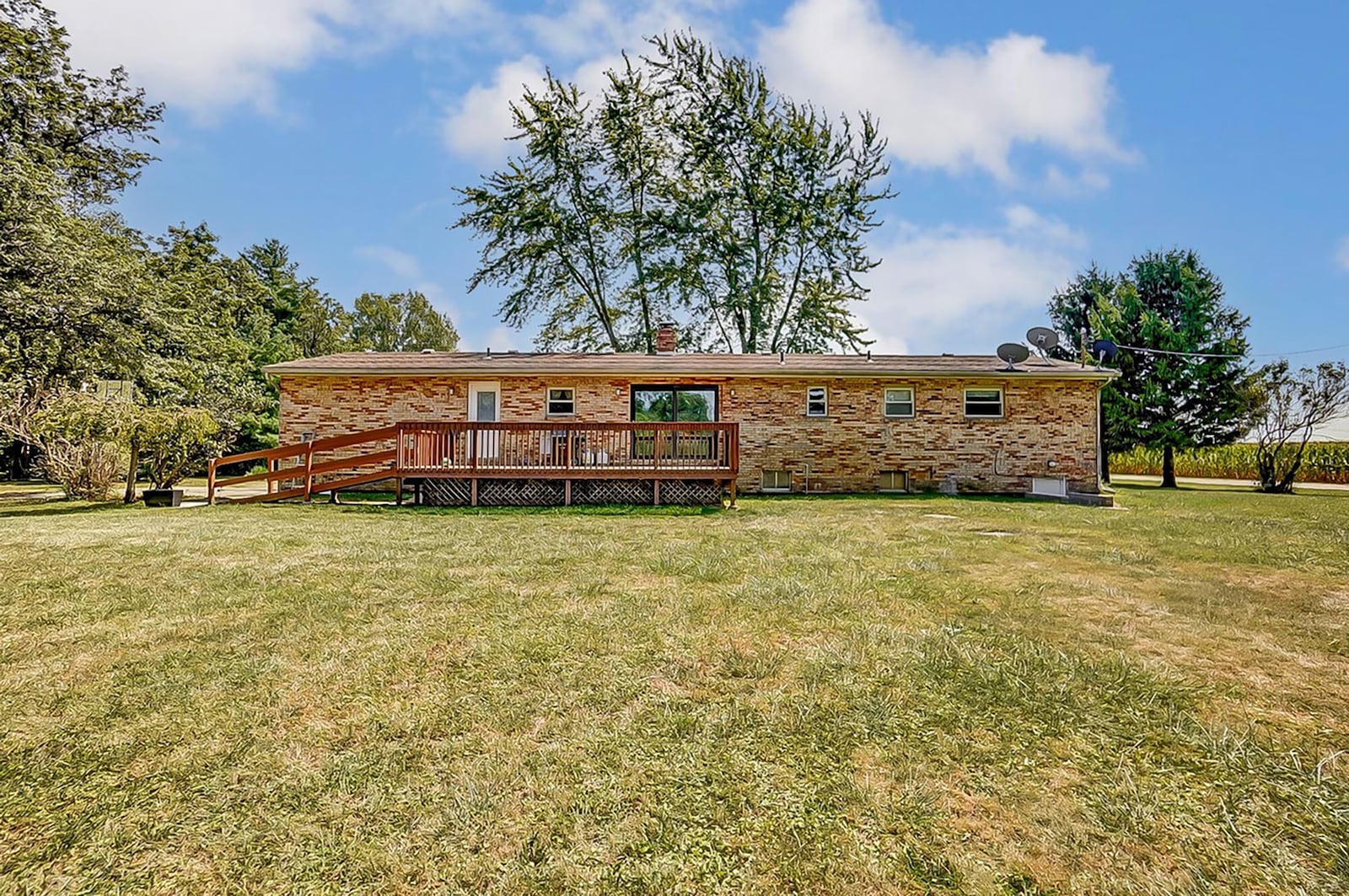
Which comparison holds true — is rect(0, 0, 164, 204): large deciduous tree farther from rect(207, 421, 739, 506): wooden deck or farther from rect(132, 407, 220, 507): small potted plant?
rect(207, 421, 739, 506): wooden deck

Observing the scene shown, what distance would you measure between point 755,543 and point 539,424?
19.8 ft

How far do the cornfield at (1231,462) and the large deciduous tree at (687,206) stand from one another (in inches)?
565

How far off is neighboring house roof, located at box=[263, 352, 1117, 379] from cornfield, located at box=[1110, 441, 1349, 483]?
1217 centimetres

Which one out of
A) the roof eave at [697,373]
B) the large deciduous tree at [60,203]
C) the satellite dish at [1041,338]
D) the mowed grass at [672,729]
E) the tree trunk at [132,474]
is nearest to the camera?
the mowed grass at [672,729]

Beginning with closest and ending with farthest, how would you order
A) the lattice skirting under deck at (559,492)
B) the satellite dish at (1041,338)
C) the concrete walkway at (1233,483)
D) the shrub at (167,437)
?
the shrub at (167,437), the lattice skirting under deck at (559,492), the satellite dish at (1041,338), the concrete walkway at (1233,483)

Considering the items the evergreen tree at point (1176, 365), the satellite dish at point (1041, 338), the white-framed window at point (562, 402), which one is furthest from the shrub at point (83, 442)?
the evergreen tree at point (1176, 365)

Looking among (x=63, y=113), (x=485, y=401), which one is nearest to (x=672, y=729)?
(x=485, y=401)

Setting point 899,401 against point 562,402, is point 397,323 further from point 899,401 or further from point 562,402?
point 899,401

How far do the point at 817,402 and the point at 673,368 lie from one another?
363cm

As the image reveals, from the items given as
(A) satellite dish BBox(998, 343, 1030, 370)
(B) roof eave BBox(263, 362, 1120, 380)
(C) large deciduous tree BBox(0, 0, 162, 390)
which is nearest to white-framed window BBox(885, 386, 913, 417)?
(B) roof eave BBox(263, 362, 1120, 380)

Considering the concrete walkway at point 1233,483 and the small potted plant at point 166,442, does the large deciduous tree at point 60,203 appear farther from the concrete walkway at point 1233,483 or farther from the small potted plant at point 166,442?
the concrete walkway at point 1233,483

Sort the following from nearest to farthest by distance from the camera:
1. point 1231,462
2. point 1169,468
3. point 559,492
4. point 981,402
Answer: point 559,492
point 981,402
point 1169,468
point 1231,462

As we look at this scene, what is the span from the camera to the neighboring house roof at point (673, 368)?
1428 cm

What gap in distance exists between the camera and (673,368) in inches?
579
